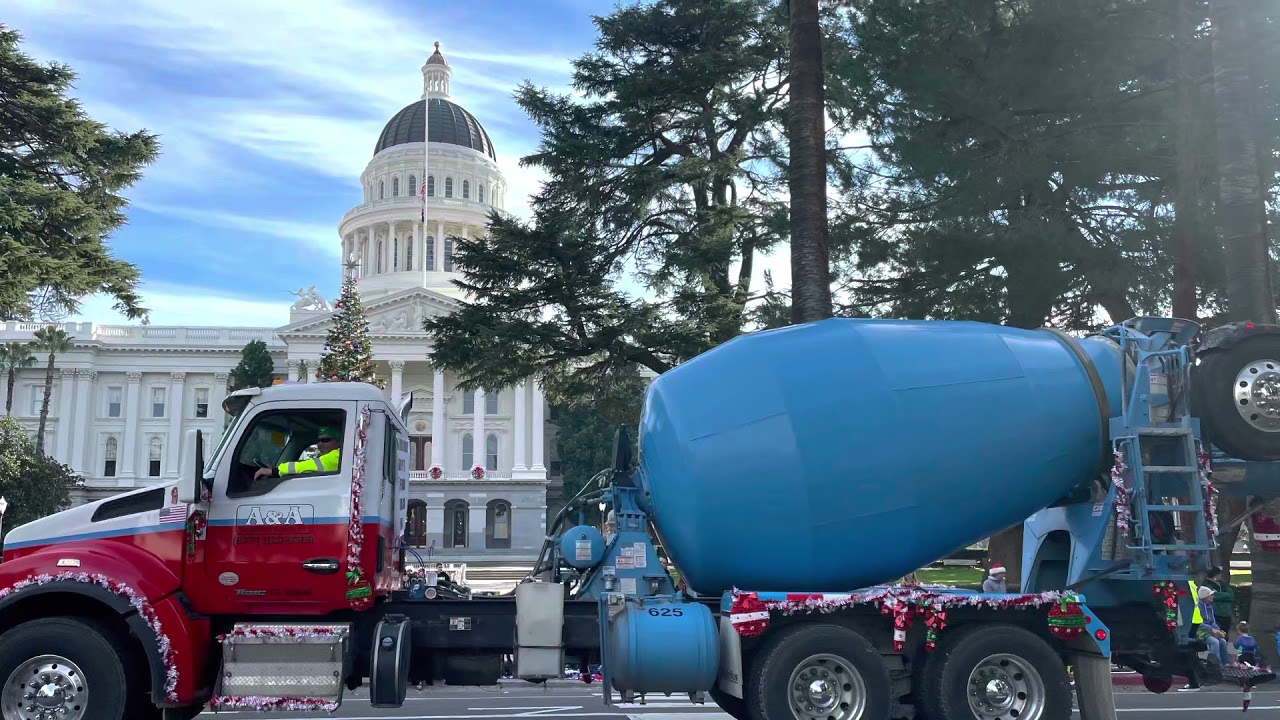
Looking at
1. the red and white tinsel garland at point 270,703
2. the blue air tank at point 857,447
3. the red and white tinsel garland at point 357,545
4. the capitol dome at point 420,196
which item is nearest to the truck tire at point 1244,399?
the blue air tank at point 857,447

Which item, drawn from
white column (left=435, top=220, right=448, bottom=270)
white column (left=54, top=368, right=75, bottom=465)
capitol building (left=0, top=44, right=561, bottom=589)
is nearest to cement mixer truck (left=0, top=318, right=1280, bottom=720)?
capitol building (left=0, top=44, right=561, bottom=589)

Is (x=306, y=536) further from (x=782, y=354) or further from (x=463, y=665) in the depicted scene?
(x=782, y=354)

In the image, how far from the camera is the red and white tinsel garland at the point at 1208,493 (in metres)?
8.59

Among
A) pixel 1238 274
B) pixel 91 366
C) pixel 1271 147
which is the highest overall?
pixel 91 366

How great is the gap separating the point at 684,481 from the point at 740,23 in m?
17.0

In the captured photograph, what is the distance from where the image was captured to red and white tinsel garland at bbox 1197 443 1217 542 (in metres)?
8.59

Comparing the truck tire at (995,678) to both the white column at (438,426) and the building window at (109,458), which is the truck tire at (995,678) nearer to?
the white column at (438,426)

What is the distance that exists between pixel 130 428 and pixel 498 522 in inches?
1346

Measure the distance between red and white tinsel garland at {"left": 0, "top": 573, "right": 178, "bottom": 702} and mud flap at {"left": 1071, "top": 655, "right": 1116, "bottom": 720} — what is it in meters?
7.21

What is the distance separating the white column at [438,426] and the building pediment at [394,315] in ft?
15.9

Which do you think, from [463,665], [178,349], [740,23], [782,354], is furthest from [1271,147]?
[178,349]

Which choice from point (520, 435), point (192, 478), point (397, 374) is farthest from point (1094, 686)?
point (397, 374)

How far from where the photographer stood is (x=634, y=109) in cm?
2302

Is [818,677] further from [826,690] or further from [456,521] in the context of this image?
[456,521]
